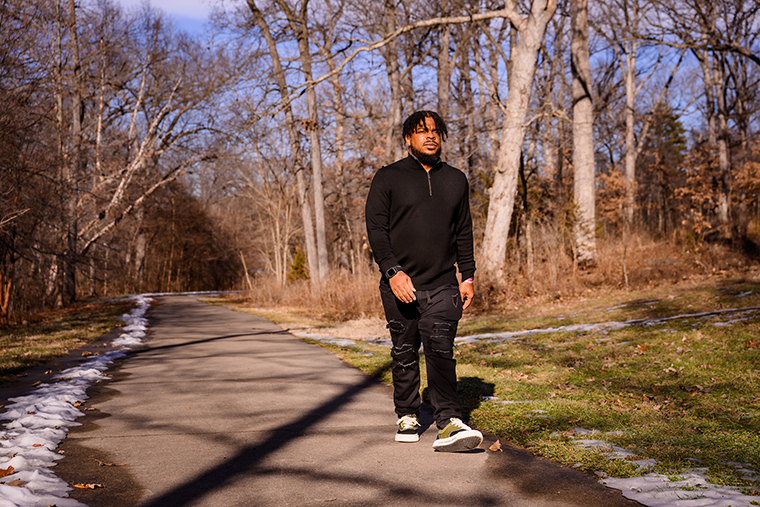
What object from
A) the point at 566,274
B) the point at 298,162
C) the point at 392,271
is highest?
the point at 298,162

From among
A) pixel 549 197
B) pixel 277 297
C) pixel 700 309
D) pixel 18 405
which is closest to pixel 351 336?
pixel 700 309

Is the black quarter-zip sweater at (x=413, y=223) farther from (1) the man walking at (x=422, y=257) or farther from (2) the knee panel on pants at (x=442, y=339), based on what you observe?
(2) the knee panel on pants at (x=442, y=339)

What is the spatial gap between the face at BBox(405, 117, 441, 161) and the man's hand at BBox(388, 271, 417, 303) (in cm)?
86

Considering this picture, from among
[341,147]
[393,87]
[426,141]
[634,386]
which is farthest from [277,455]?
[341,147]

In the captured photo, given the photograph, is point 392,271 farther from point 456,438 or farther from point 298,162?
point 298,162

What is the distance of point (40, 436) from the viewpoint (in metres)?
4.16

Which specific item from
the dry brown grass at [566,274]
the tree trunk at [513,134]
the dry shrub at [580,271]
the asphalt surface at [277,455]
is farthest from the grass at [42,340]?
the tree trunk at [513,134]

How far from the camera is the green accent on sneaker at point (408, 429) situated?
414 centimetres

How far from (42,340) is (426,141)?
9235 mm

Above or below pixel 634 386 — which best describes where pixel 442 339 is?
above

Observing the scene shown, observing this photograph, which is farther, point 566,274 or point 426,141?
point 566,274

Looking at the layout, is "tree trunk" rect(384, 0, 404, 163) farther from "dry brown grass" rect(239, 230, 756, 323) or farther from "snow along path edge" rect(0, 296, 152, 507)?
"snow along path edge" rect(0, 296, 152, 507)

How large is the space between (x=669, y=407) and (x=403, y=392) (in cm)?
234

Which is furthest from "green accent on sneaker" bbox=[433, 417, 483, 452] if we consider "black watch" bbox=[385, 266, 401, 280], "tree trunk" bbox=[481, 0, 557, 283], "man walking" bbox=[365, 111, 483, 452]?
"tree trunk" bbox=[481, 0, 557, 283]
